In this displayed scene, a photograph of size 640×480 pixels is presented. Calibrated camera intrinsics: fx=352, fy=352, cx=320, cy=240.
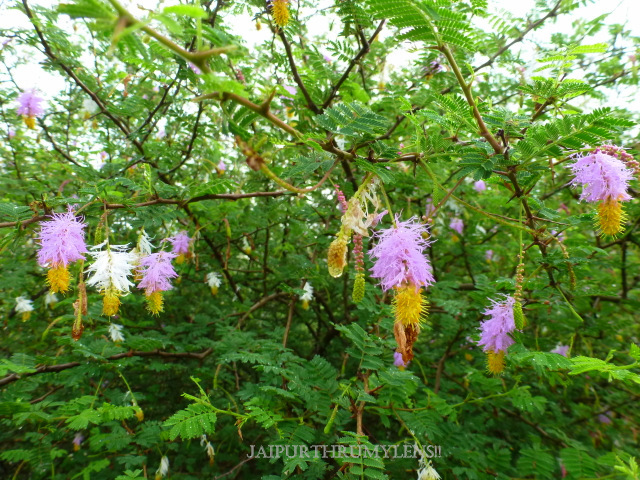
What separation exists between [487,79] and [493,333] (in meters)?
2.68

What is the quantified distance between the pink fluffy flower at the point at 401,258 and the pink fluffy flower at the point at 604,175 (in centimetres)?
65

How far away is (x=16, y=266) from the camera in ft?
8.58

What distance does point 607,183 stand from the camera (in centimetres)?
125

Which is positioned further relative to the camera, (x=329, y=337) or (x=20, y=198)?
(x=20, y=198)

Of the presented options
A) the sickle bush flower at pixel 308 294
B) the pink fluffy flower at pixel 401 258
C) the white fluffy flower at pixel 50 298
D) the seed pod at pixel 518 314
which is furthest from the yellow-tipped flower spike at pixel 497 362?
the white fluffy flower at pixel 50 298

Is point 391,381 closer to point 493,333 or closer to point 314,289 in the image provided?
point 493,333

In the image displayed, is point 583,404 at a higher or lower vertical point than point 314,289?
Result: lower

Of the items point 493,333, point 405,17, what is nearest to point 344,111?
point 405,17

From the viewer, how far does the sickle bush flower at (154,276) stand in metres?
1.67

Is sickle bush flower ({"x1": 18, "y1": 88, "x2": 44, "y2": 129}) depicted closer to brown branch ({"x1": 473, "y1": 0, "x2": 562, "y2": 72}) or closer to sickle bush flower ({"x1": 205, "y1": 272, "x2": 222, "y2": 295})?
sickle bush flower ({"x1": 205, "y1": 272, "x2": 222, "y2": 295})

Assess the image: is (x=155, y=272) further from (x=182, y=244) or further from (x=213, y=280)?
(x=213, y=280)

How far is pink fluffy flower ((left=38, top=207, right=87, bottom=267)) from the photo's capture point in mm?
1424

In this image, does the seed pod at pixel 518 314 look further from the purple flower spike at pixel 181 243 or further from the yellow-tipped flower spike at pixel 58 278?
the purple flower spike at pixel 181 243

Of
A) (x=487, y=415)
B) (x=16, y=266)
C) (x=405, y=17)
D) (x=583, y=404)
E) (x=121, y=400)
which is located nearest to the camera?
(x=405, y=17)
